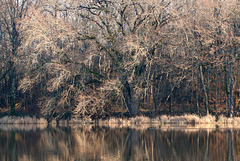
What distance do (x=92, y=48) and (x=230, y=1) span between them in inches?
403

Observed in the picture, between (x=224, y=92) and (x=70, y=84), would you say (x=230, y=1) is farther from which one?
(x=70, y=84)

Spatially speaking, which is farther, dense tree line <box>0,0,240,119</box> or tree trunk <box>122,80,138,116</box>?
tree trunk <box>122,80,138,116</box>

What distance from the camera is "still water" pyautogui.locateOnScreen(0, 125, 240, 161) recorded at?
15352 mm

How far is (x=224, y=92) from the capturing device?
31312 mm

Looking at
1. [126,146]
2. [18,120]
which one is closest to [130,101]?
[18,120]

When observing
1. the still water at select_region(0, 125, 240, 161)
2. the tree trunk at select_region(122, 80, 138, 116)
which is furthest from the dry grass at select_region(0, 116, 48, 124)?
the still water at select_region(0, 125, 240, 161)

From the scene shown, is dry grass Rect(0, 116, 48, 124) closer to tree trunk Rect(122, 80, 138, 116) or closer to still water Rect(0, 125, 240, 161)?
tree trunk Rect(122, 80, 138, 116)

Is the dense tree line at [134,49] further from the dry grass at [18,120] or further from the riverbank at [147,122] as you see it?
the dry grass at [18,120]

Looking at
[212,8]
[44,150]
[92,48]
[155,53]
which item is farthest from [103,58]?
[44,150]

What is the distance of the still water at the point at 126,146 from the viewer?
15.4m

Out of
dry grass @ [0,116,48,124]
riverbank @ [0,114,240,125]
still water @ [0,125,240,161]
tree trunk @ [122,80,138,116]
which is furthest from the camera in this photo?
dry grass @ [0,116,48,124]

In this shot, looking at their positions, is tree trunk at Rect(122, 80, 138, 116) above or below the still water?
above

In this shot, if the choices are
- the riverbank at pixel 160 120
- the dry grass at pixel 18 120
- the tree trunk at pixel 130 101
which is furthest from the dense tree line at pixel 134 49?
the dry grass at pixel 18 120

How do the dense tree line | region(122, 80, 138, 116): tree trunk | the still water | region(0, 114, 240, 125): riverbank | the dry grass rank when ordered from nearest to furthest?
the still water
the dense tree line
region(0, 114, 240, 125): riverbank
region(122, 80, 138, 116): tree trunk
the dry grass
